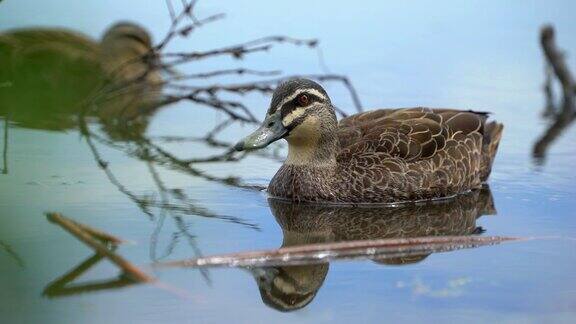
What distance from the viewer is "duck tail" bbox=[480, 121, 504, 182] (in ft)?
30.6

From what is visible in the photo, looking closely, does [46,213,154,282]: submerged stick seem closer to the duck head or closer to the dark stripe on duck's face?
the duck head

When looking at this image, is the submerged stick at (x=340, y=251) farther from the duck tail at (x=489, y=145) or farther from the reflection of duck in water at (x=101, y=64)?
the duck tail at (x=489, y=145)

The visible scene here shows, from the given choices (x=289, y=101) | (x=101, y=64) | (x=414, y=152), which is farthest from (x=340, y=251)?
(x=101, y=64)

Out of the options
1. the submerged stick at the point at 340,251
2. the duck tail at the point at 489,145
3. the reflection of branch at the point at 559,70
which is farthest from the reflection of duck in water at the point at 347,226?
the reflection of branch at the point at 559,70

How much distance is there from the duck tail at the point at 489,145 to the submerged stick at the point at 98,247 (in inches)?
163

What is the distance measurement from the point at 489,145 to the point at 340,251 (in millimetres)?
3411

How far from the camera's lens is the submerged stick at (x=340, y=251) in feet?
20.2

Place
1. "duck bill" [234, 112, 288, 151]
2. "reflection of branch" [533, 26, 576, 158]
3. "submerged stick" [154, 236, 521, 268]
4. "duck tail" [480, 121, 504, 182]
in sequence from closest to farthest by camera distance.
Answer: "submerged stick" [154, 236, 521, 268] → "duck bill" [234, 112, 288, 151] → "duck tail" [480, 121, 504, 182] → "reflection of branch" [533, 26, 576, 158]

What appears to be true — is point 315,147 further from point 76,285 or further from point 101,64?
point 101,64

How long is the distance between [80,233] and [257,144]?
259 cm

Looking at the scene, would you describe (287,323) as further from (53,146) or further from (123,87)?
(123,87)

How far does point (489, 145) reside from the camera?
9.61 metres

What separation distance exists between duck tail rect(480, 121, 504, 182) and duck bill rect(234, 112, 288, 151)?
1879mm

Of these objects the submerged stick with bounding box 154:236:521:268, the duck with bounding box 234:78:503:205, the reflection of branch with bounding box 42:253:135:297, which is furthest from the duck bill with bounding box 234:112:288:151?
the reflection of branch with bounding box 42:253:135:297
